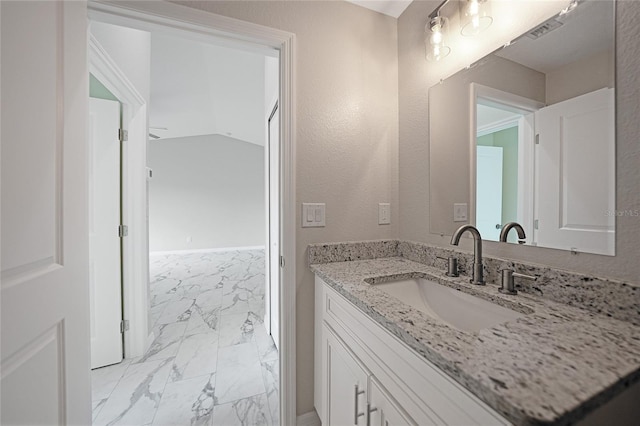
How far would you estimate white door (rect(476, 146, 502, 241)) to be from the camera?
0.98m

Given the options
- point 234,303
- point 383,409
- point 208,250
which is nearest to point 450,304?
point 383,409

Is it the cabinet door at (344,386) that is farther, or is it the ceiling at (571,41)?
the cabinet door at (344,386)

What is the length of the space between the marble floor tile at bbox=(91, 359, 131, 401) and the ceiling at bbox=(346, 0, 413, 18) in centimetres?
272

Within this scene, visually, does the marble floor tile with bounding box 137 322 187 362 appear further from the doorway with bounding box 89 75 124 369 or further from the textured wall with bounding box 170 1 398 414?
the textured wall with bounding box 170 1 398 414

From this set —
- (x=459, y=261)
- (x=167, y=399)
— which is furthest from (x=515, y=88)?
(x=167, y=399)

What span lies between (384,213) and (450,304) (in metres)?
0.61

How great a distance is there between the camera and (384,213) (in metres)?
1.45

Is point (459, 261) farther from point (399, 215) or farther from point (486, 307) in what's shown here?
point (399, 215)

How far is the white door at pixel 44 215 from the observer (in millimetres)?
583

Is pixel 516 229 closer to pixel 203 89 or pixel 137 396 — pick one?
pixel 137 396

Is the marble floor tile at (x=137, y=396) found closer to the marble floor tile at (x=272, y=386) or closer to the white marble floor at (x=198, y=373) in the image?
the white marble floor at (x=198, y=373)

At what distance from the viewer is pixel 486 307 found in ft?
2.78

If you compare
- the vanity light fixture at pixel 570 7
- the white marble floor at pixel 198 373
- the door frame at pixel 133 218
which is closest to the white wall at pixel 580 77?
the vanity light fixture at pixel 570 7

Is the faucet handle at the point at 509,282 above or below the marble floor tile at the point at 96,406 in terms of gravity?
above
